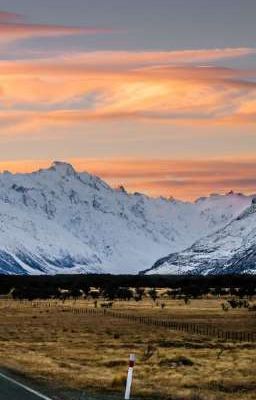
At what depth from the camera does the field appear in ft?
107

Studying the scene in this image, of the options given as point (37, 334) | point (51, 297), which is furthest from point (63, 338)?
point (51, 297)

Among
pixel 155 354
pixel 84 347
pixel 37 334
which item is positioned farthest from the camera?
pixel 37 334

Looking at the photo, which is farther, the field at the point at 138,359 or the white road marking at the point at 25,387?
the field at the point at 138,359

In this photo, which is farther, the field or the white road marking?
the field

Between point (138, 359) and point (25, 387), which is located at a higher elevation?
point (138, 359)

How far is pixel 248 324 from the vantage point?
88.7 meters

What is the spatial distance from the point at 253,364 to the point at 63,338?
927 inches

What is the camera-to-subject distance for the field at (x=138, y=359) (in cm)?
3275

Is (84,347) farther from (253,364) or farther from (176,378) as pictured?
(176,378)

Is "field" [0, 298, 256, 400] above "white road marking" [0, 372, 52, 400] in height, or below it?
above

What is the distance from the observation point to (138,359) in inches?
1815

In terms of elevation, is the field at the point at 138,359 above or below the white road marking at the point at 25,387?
above

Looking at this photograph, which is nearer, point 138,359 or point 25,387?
point 25,387

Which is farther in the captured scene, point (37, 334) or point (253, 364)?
point (37, 334)
